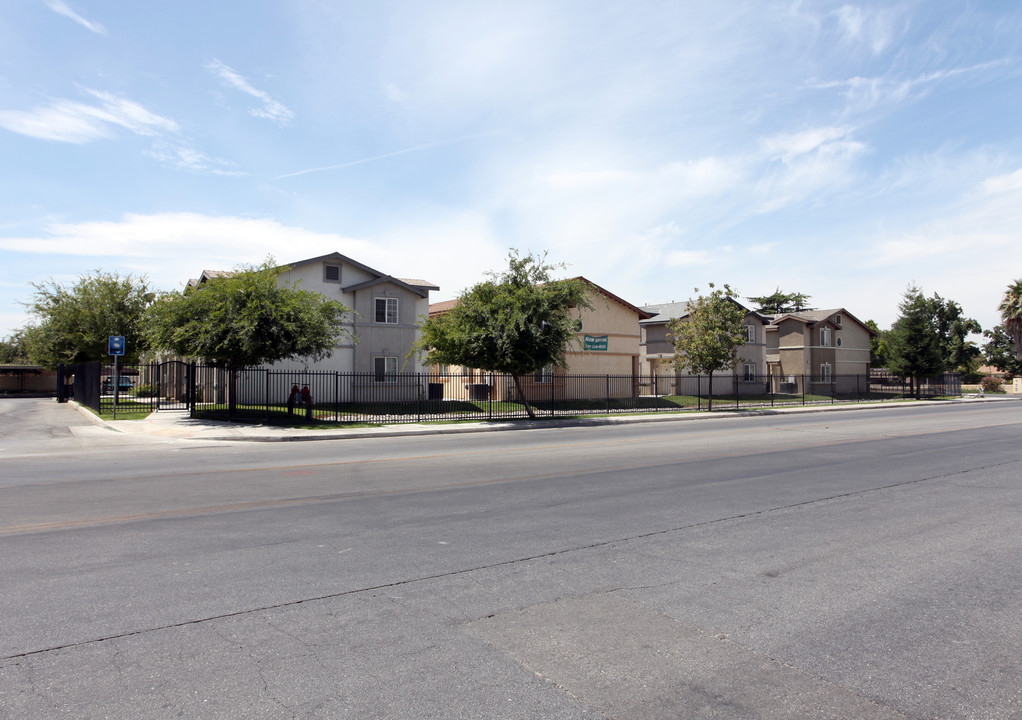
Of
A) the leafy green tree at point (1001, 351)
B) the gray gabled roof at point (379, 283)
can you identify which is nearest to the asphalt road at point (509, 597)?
the gray gabled roof at point (379, 283)

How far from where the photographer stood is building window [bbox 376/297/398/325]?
116 ft

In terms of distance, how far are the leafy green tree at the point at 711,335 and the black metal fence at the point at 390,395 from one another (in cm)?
120

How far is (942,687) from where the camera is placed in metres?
3.75

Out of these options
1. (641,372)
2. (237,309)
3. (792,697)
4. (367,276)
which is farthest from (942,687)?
(641,372)

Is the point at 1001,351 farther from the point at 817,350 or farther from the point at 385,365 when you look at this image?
the point at 385,365

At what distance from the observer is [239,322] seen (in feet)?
72.0

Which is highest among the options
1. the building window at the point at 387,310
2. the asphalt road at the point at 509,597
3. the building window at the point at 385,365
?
the building window at the point at 387,310

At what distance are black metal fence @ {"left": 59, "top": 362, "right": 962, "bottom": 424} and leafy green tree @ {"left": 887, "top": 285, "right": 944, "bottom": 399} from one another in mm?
6538

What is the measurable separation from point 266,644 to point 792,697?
317cm

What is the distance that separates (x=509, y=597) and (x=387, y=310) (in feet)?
103

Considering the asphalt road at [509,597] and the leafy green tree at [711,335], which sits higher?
the leafy green tree at [711,335]

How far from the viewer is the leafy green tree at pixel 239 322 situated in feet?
72.5

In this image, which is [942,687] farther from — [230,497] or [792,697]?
[230,497]

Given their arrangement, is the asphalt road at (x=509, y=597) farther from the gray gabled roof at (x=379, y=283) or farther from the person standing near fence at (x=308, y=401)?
the gray gabled roof at (x=379, y=283)
